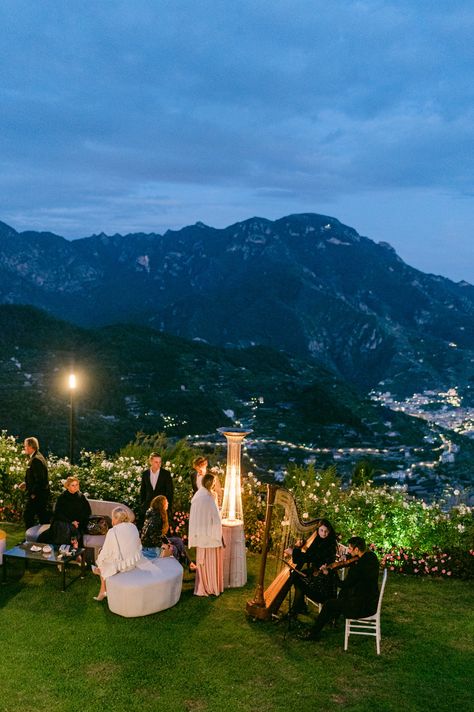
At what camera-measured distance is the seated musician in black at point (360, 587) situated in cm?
744

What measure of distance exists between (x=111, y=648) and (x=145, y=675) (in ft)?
2.51

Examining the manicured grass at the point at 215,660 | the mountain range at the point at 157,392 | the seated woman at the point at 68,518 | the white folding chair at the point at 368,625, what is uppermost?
the seated woman at the point at 68,518

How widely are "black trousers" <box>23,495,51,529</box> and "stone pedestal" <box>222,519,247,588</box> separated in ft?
11.9

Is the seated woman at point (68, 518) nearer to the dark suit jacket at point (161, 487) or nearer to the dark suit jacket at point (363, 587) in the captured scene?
the dark suit jacket at point (161, 487)

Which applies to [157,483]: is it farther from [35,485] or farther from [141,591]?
[141,591]

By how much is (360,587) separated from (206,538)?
2.40 meters

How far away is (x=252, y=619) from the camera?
8.34m

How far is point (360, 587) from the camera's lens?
7.47 metres

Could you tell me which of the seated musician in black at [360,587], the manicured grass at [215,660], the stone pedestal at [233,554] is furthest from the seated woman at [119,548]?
the seated musician in black at [360,587]

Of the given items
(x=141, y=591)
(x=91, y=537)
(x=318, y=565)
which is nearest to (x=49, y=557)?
(x=91, y=537)

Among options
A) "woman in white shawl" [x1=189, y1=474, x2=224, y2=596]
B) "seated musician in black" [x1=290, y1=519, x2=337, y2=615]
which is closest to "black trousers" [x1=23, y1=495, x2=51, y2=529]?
"woman in white shawl" [x1=189, y1=474, x2=224, y2=596]

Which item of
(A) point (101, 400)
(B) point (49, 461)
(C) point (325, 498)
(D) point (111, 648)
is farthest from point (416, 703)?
(A) point (101, 400)

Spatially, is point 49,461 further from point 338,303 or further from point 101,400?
point 338,303

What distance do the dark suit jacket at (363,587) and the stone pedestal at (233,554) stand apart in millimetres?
2324
